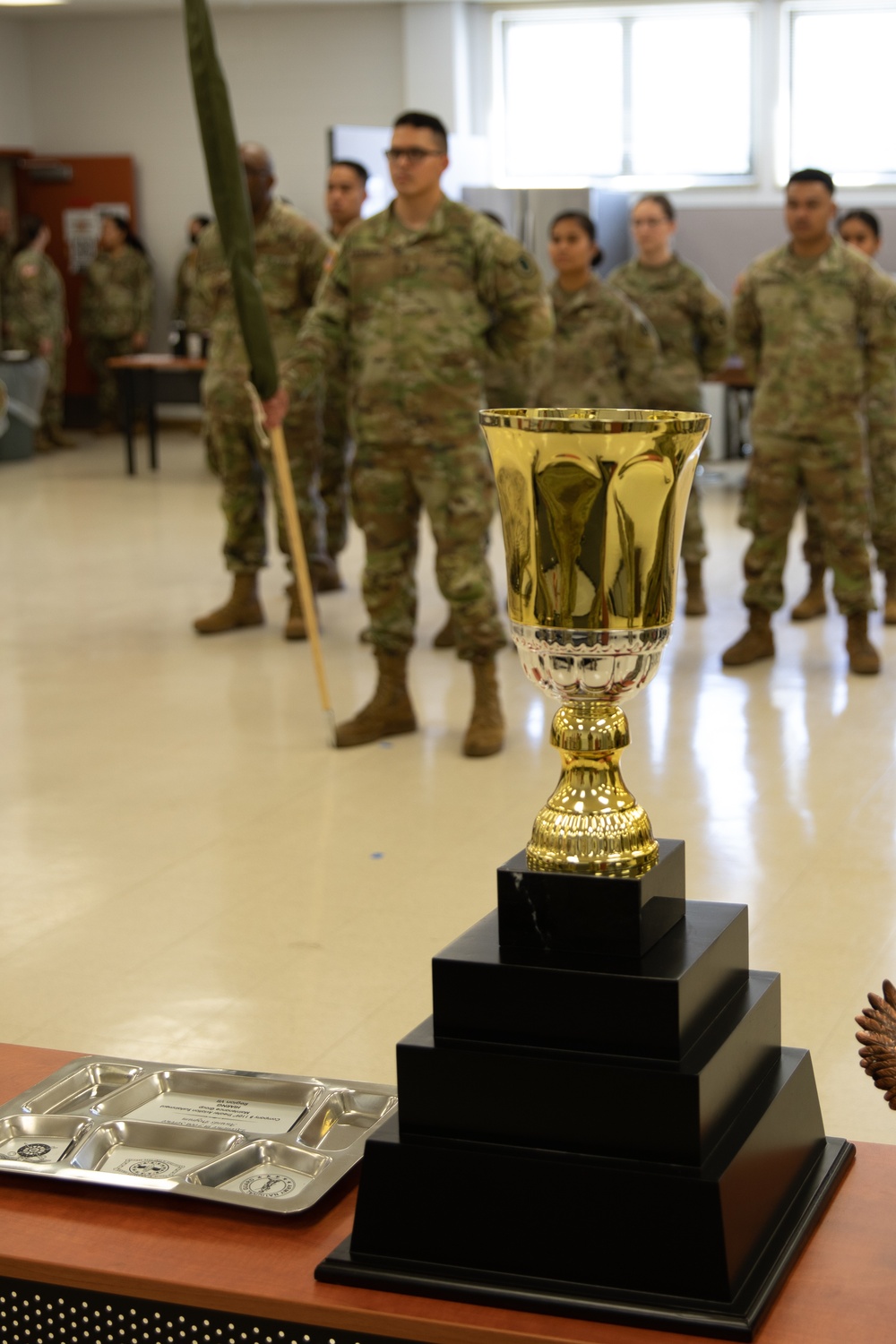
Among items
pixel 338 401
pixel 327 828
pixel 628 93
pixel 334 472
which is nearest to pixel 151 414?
pixel 628 93

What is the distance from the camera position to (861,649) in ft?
17.7

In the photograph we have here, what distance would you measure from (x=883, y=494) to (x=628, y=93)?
326 inches

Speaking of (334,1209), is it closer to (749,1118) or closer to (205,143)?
(749,1118)

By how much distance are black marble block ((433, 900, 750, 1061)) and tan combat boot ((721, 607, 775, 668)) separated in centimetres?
414

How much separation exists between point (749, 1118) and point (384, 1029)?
1.41 metres

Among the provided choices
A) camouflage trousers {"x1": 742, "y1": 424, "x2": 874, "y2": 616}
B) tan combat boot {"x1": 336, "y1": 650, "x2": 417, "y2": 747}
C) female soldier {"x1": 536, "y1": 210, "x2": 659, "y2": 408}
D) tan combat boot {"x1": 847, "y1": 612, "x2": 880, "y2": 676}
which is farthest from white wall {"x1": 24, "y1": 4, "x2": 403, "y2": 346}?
tan combat boot {"x1": 336, "y1": 650, "x2": 417, "y2": 747}

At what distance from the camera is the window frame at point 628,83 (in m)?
12.8

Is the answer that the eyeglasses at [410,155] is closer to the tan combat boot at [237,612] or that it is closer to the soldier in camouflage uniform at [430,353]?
the soldier in camouflage uniform at [430,353]

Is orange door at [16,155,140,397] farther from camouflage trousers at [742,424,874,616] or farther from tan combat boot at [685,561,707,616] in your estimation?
camouflage trousers at [742,424,874,616]

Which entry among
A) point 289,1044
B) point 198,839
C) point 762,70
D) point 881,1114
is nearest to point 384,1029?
point 289,1044

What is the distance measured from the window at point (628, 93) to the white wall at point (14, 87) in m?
4.32

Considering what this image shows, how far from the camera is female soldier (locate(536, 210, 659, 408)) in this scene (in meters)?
6.04

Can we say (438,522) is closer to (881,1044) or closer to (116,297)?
(881,1044)

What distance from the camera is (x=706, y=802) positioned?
4.05m
